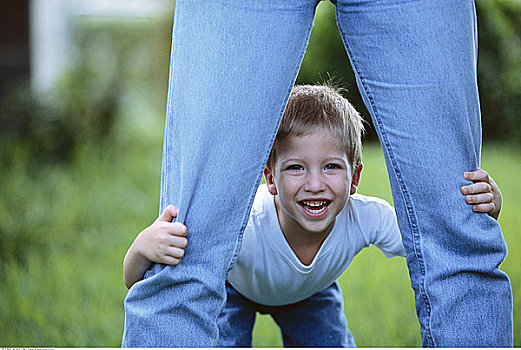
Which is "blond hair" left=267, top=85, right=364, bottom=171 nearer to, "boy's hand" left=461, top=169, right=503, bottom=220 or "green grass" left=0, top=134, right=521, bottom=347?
"boy's hand" left=461, top=169, right=503, bottom=220

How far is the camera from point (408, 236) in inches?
51.7

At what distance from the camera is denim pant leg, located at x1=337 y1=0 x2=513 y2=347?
1225 millimetres

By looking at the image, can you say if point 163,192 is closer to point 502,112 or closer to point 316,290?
point 316,290

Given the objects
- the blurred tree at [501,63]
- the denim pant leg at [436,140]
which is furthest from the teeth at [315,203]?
the blurred tree at [501,63]

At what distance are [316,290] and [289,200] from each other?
1.34 feet

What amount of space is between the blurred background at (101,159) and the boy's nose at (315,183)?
0.45 m

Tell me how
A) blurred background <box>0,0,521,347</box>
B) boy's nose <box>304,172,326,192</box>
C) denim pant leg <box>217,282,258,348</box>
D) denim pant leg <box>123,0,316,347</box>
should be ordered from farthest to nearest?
blurred background <box>0,0,521,347</box>, denim pant leg <box>217,282,258,348</box>, boy's nose <box>304,172,326,192</box>, denim pant leg <box>123,0,316,347</box>

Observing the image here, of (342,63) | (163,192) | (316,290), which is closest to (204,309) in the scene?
(163,192)

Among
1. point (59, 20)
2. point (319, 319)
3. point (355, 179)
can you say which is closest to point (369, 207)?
point (355, 179)

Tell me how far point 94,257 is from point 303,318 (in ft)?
6.34

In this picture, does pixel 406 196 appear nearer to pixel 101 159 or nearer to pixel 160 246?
pixel 160 246

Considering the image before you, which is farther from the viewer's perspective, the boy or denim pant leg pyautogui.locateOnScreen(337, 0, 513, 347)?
the boy

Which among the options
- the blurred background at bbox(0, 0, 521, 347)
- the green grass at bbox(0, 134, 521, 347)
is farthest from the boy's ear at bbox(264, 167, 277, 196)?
the green grass at bbox(0, 134, 521, 347)

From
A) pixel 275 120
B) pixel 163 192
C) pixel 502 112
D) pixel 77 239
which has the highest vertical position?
pixel 275 120
